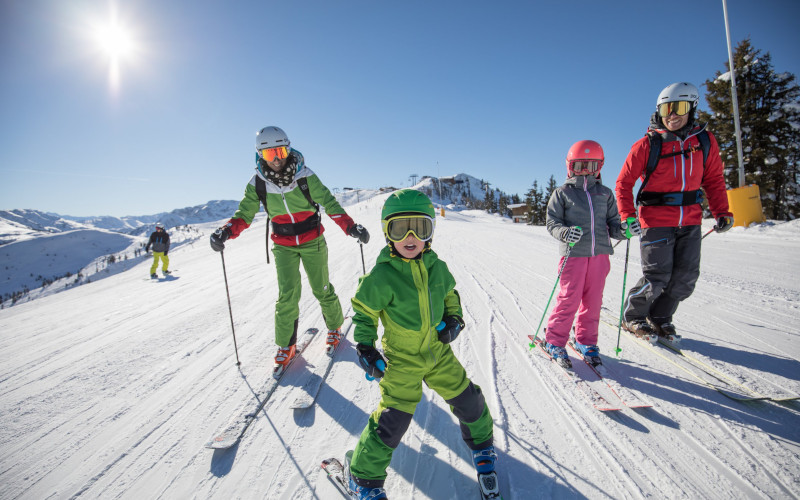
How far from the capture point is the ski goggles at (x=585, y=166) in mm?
3021

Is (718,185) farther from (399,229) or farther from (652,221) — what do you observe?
(399,229)

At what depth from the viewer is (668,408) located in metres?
2.42

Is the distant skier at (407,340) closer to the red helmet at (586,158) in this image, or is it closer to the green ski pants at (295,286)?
the green ski pants at (295,286)

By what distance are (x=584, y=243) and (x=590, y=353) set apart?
45.1 inches

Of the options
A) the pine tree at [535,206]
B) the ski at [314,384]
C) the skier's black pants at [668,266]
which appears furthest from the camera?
the pine tree at [535,206]

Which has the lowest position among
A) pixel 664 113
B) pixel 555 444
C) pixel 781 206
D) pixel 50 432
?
pixel 555 444

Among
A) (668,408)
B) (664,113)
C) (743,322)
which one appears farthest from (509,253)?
(668,408)

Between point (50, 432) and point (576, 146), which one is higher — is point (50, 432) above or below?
below

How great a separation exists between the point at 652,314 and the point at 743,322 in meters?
1.24

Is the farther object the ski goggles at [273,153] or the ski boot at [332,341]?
the ski boot at [332,341]

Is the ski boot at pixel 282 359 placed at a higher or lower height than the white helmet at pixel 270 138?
lower

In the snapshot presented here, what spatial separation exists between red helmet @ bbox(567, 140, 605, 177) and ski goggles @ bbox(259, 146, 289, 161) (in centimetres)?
303

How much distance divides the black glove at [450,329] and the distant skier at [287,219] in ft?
5.97

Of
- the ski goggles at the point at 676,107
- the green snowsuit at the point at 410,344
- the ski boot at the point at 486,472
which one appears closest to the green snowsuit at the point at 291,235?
the green snowsuit at the point at 410,344
